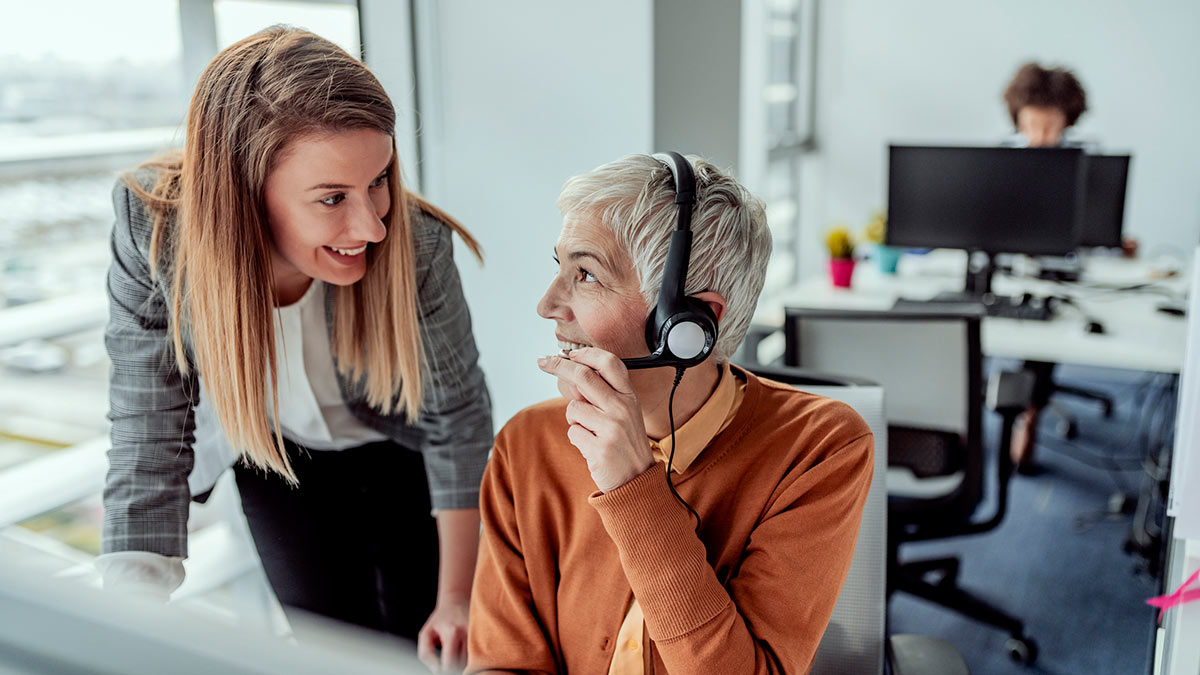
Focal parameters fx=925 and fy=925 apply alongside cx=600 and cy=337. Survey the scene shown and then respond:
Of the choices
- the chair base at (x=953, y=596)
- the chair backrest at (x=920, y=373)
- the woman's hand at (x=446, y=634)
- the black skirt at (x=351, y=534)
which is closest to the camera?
the woman's hand at (x=446, y=634)

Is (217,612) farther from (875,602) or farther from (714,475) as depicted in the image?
(875,602)

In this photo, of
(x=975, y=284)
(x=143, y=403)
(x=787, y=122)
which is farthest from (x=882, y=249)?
(x=143, y=403)

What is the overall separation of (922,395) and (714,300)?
1268 millimetres

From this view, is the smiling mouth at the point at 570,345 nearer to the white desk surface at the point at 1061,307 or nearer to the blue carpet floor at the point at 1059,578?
the white desk surface at the point at 1061,307

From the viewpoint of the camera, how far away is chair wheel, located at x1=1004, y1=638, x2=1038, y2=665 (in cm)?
234

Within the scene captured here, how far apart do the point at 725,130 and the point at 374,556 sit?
152cm

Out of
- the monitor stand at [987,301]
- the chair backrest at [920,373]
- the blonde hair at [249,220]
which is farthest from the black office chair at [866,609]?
the monitor stand at [987,301]

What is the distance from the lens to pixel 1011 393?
2.31 m

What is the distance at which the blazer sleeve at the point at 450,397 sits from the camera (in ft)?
4.87

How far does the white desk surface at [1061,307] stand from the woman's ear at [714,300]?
4.10ft

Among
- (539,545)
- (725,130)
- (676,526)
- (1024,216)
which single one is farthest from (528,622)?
(1024,216)

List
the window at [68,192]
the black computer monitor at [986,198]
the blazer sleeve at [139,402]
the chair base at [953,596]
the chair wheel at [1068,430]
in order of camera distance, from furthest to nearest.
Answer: the chair wheel at [1068,430] → the black computer monitor at [986,198] → the chair base at [953,596] → the window at [68,192] → the blazer sleeve at [139,402]

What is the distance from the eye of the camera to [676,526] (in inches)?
39.3

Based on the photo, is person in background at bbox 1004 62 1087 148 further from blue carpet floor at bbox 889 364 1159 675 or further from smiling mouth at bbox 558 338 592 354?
smiling mouth at bbox 558 338 592 354
